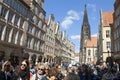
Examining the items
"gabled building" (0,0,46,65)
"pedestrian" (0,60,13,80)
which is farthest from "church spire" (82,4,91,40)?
"pedestrian" (0,60,13,80)

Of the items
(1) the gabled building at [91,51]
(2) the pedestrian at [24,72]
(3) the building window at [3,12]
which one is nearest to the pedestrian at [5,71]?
(2) the pedestrian at [24,72]

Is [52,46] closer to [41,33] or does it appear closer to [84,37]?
[41,33]

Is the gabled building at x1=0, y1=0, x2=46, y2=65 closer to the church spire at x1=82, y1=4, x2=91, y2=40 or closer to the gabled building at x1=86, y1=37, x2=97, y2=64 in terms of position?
the gabled building at x1=86, y1=37, x2=97, y2=64

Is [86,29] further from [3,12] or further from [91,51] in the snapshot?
[3,12]

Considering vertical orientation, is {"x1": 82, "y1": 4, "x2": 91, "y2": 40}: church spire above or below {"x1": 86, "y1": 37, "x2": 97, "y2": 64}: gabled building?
above

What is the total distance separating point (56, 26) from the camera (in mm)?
62594

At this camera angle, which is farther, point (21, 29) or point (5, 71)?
point (21, 29)

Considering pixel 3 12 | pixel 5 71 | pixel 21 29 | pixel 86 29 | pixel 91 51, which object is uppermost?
pixel 86 29

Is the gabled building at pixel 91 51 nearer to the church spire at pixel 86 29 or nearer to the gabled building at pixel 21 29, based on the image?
the church spire at pixel 86 29

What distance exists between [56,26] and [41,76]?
57.8 m

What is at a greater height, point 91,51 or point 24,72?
point 91,51

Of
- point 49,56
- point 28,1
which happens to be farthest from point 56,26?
point 28,1

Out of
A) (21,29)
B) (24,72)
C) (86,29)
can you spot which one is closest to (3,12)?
(21,29)

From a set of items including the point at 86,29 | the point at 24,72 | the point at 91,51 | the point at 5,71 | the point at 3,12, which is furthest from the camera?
the point at 86,29
